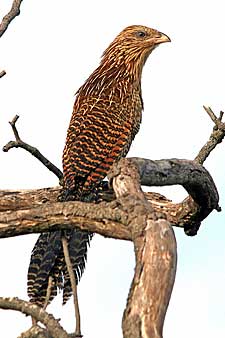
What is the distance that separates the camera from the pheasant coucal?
5.63 m

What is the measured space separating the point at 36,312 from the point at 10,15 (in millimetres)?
2613

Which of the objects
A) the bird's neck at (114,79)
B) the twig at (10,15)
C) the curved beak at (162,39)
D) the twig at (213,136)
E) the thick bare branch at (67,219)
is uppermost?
the curved beak at (162,39)

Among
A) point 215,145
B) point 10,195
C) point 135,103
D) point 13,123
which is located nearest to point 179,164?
point 215,145

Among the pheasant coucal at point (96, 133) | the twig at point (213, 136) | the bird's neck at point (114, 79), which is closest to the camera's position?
the pheasant coucal at point (96, 133)

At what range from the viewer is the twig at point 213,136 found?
5.96 metres

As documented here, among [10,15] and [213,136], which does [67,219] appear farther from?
[213,136]

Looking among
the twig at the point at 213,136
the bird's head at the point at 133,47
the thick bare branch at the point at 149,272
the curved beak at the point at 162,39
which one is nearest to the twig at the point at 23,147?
the twig at the point at 213,136

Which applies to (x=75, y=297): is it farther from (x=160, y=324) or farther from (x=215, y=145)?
(x=215, y=145)

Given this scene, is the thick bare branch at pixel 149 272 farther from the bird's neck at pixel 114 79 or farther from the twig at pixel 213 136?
the bird's neck at pixel 114 79

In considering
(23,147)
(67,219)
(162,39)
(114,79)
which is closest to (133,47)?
(162,39)

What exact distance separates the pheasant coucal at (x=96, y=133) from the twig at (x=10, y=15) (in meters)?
1.50

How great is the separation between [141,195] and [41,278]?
2.17 meters

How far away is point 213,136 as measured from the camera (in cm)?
605

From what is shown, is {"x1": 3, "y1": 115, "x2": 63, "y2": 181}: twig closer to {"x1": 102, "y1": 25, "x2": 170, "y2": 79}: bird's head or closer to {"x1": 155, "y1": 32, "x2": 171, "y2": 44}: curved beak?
{"x1": 102, "y1": 25, "x2": 170, "y2": 79}: bird's head
